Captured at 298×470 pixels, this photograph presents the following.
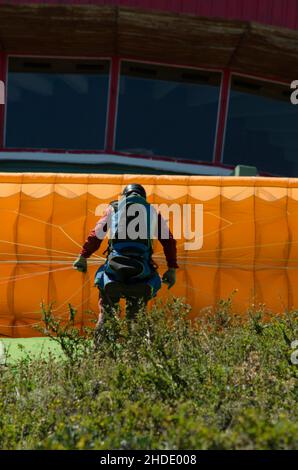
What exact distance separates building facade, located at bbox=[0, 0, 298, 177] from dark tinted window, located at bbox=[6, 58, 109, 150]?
0.02 metres

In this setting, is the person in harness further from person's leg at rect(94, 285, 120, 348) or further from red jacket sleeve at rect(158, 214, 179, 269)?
red jacket sleeve at rect(158, 214, 179, 269)

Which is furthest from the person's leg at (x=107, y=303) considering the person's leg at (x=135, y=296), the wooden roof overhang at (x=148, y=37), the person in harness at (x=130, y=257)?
the wooden roof overhang at (x=148, y=37)

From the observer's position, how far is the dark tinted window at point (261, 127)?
14.2 m

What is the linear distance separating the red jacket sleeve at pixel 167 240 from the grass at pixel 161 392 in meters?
0.64

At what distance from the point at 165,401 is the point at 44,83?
35.3 feet

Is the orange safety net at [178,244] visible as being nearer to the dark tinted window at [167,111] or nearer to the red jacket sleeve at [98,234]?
the red jacket sleeve at [98,234]

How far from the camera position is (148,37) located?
1284 cm

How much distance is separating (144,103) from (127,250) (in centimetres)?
814

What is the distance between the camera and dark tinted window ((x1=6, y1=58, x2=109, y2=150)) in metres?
13.9

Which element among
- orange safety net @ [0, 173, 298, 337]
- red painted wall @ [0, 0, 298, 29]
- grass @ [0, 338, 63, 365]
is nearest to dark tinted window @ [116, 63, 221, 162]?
red painted wall @ [0, 0, 298, 29]

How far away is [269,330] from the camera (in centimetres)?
657

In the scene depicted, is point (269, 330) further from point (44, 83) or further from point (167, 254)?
point (44, 83)

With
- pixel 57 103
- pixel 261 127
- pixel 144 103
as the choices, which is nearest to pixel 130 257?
pixel 144 103
